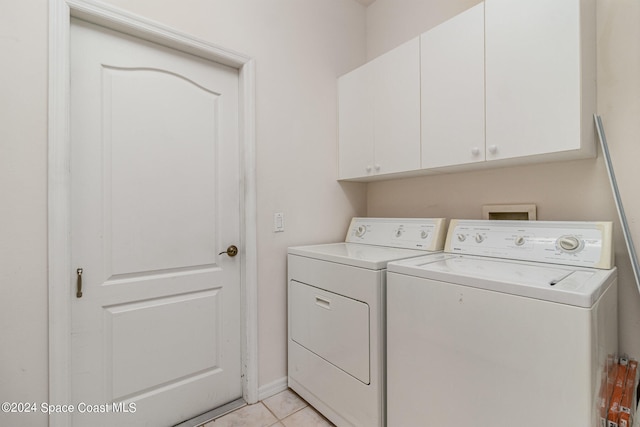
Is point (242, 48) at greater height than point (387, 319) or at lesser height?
greater

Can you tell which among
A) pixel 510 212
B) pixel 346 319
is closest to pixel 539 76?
pixel 510 212

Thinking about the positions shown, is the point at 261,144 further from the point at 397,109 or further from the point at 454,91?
the point at 454,91

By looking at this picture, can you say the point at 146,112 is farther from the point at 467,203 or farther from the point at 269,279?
the point at 467,203

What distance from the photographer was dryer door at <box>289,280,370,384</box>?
57.6 inches

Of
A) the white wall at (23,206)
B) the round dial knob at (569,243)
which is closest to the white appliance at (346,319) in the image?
the round dial knob at (569,243)

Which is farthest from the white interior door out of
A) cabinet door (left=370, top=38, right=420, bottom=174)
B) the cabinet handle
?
cabinet door (left=370, top=38, right=420, bottom=174)

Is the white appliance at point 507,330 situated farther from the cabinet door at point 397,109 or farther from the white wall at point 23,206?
the white wall at point 23,206

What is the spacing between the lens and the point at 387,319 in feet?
4.52

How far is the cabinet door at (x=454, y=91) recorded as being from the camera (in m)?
1.49

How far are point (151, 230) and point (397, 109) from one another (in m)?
1.53

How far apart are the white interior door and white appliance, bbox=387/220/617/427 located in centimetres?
102

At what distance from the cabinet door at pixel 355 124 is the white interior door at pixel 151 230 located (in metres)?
0.76

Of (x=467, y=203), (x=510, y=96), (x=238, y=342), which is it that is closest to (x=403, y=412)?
(x=238, y=342)

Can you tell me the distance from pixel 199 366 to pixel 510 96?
208 cm
